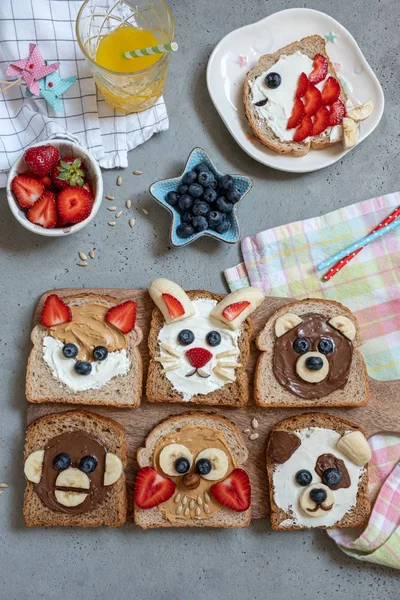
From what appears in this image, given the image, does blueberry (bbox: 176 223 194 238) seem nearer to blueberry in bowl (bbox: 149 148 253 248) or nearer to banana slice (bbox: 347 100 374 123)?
blueberry in bowl (bbox: 149 148 253 248)

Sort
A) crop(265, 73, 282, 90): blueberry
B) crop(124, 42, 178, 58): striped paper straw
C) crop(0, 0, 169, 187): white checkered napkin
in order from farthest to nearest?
1. crop(265, 73, 282, 90): blueberry
2. crop(0, 0, 169, 187): white checkered napkin
3. crop(124, 42, 178, 58): striped paper straw

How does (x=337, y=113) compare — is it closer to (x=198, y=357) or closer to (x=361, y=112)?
(x=361, y=112)

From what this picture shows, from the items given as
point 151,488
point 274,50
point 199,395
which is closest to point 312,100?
point 274,50

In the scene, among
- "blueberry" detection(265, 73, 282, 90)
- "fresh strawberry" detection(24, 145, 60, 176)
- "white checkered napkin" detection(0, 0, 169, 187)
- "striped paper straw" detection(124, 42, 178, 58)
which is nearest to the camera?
"striped paper straw" detection(124, 42, 178, 58)

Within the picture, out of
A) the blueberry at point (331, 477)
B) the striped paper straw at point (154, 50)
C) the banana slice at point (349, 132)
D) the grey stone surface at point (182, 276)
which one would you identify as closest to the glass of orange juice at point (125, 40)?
the striped paper straw at point (154, 50)

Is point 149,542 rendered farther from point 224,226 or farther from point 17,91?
point 17,91

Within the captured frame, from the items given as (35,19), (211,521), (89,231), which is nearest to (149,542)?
(211,521)

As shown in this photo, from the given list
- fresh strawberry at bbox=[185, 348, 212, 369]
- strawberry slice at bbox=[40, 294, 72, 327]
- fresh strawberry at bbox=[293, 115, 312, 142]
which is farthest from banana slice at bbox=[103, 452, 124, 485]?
fresh strawberry at bbox=[293, 115, 312, 142]
